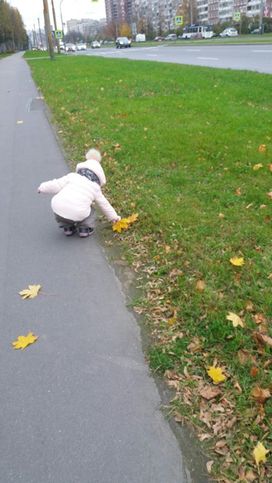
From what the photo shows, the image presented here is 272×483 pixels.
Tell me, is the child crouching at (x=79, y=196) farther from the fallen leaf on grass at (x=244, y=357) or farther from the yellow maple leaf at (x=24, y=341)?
the fallen leaf on grass at (x=244, y=357)

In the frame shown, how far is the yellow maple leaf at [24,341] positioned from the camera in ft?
10.1

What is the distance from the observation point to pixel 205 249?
13.3 ft

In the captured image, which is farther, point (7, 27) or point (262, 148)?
point (7, 27)

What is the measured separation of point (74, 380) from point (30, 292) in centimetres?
119

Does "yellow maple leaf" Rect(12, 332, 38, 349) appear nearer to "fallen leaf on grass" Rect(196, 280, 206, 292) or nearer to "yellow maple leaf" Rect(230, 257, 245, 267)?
"fallen leaf on grass" Rect(196, 280, 206, 292)

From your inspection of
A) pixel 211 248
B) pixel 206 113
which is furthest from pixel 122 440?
pixel 206 113

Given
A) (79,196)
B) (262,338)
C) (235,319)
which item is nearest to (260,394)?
(262,338)

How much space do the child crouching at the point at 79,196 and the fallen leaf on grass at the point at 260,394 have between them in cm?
251

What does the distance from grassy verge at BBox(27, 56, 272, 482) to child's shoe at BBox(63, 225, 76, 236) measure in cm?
50

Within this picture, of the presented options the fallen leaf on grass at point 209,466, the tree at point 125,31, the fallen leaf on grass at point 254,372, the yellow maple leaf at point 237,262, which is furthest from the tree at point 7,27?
the fallen leaf on grass at point 209,466

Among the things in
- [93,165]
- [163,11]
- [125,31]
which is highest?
[163,11]

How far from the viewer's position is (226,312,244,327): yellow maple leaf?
9.99ft

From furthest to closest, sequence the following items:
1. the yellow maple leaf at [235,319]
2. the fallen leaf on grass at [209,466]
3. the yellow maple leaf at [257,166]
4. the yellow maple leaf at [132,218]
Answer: the yellow maple leaf at [257,166], the yellow maple leaf at [132,218], the yellow maple leaf at [235,319], the fallen leaf on grass at [209,466]

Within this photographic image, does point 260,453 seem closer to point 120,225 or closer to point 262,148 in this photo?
point 120,225
